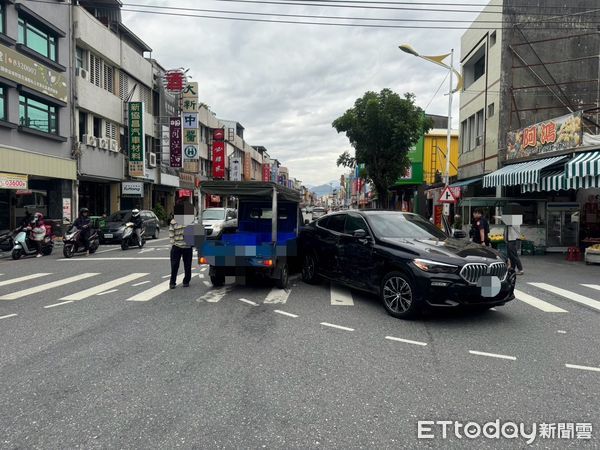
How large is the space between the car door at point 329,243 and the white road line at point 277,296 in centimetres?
94

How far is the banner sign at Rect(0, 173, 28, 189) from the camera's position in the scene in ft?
53.6

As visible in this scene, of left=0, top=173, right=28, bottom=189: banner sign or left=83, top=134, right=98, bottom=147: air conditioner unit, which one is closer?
left=0, top=173, right=28, bottom=189: banner sign

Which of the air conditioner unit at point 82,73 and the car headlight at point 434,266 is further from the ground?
the air conditioner unit at point 82,73

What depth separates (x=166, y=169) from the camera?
35250 mm

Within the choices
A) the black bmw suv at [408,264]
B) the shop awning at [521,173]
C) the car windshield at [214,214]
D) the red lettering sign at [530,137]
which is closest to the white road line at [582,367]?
the black bmw suv at [408,264]

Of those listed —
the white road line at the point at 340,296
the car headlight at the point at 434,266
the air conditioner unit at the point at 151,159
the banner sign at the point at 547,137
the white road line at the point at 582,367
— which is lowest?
the white road line at the point at 582,367

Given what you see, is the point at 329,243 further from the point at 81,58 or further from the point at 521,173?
the point at 81,58

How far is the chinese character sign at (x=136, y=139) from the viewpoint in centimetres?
2764

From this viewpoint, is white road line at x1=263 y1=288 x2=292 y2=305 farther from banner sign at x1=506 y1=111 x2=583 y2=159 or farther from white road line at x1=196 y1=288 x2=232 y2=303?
banner sign at x1=506 y1=111 x2=583 y2=159

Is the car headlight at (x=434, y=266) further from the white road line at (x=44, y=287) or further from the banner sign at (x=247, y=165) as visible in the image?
the banner sign at (x=247, y=165)

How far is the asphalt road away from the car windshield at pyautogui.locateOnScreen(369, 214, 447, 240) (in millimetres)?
1360

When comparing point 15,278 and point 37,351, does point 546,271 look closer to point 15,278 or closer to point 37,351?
point 37,351

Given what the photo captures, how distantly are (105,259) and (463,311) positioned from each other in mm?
11485

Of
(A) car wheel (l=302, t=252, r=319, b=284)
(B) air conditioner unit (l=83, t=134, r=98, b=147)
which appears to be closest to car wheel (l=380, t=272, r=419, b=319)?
(A) car wheel (l=302, t=252, r=319, b=284)
